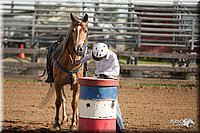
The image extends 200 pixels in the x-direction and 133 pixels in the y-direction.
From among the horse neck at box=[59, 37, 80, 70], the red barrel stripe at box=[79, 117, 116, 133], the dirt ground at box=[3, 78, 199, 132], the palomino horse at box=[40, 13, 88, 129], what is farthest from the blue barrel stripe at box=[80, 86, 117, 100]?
the horse neck at box=[59, 37, 80, 70]

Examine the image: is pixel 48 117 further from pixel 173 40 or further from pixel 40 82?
pixel 173 40

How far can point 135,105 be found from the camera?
1269 cm

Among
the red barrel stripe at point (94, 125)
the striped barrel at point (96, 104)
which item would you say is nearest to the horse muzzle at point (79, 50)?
the striped barrel at point (96, 104)

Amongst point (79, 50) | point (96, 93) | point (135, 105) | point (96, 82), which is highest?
point (79, 50)

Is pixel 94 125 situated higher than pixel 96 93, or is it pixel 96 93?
pixel 96 93

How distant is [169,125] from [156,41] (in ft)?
43.9

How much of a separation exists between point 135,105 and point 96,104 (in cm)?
603

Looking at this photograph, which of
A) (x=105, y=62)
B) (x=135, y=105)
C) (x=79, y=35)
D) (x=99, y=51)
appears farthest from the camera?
(x=135, y=105)

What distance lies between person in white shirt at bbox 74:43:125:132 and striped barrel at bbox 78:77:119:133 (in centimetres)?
85

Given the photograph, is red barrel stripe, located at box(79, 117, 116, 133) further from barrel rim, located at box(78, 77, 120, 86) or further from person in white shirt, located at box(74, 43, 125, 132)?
person in white shirt, located at box(74, 43, 125, 132)

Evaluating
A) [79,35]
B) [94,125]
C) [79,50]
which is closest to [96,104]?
[94,125]

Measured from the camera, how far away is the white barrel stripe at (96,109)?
22.2 feet

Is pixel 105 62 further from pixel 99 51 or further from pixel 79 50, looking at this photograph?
pixel 79 50

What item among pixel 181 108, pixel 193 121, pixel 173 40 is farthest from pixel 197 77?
pixel 193 121
